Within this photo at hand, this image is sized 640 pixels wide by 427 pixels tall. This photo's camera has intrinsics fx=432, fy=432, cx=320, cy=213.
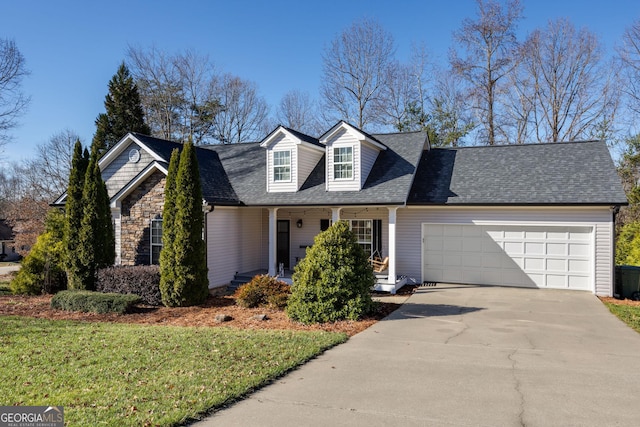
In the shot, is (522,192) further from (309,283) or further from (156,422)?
(156,422)

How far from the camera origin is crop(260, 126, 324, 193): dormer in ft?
52.4

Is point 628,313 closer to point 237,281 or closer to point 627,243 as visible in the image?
point 627,243

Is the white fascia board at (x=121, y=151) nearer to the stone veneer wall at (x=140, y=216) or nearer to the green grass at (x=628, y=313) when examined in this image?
the stone veneer wall at (x=140, y=216)

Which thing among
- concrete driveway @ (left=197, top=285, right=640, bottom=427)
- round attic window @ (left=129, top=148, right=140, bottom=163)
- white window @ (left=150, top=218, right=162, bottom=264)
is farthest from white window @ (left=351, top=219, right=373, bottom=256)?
round attic window @ (left=129, top=148, right=140, bottom=163)

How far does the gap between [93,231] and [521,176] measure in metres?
14.4

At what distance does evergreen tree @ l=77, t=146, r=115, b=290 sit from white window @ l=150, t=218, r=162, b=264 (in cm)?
125

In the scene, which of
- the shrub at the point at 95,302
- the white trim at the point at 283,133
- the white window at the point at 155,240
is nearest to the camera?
the shrub at the point at 95,302

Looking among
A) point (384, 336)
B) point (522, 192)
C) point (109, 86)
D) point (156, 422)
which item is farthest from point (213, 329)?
point (109, 86)

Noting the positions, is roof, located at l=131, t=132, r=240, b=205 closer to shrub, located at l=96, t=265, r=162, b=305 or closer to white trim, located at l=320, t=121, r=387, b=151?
shrub, located at l=96, t=265, r=162, b=305

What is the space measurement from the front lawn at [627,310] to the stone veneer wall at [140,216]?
13476 mm

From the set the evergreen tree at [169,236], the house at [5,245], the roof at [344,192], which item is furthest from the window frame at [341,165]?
the house at [5,245]

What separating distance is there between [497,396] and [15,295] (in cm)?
1522

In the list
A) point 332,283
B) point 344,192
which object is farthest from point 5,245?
point 332,283

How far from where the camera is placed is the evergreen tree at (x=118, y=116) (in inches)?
1145
